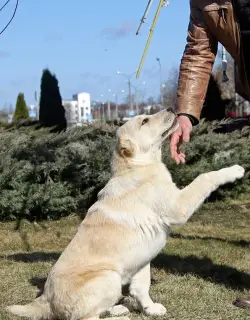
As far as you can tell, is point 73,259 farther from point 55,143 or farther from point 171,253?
point 55,143

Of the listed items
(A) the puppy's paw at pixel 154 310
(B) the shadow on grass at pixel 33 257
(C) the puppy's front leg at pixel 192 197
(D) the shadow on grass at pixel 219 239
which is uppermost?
(C) the puppy's front leg at pixel 192 197

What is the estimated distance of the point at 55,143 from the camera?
A: 34.2 feet

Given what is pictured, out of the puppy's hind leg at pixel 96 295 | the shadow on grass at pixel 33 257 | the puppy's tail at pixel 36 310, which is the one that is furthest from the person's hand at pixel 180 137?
the shadow on grass at pixel 33 257

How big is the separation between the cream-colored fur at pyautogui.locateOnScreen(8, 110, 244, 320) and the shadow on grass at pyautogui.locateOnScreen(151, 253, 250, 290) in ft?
4.02

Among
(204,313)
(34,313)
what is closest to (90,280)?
(34,313)

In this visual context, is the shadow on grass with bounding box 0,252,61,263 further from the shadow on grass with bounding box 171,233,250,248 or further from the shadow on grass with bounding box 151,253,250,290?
the shadow on grass with bounding box 171,233,250,248

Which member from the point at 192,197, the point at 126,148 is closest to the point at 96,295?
the point at 192,197

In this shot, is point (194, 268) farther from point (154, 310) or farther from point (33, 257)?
point (33, 257)

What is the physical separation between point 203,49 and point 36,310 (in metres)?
2.50

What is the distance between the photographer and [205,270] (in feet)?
19.9

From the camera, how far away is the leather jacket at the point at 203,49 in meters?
4.57

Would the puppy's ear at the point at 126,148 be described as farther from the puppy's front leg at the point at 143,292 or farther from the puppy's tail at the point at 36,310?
the puppy's tail at the point at 36,310

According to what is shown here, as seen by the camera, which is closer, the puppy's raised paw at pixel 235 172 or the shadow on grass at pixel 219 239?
the puppy's raised paw at pixel 235 172

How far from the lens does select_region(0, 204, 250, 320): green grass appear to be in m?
4.91
